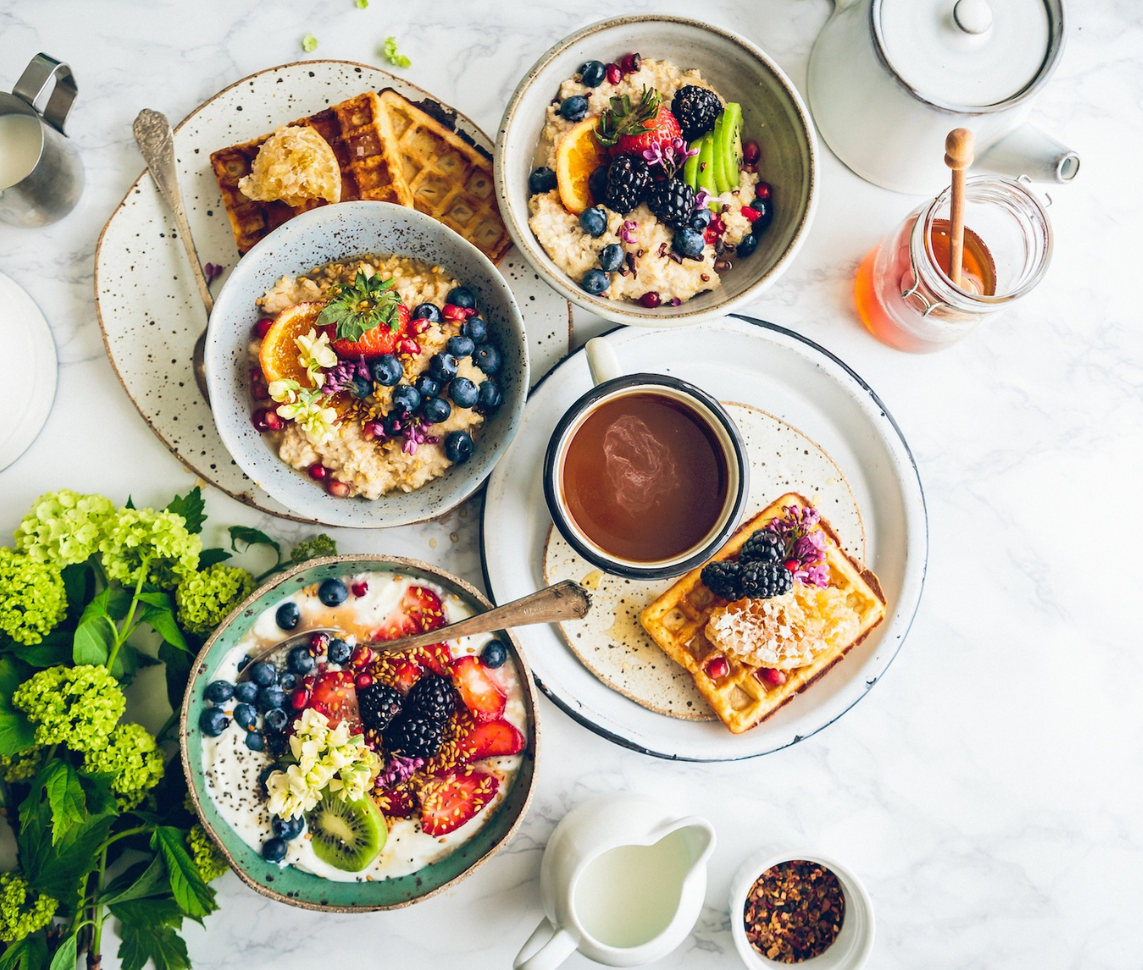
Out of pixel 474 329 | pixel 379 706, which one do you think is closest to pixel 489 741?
pixel 379 706

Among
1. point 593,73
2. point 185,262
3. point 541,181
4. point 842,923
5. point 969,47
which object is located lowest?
point 842,923

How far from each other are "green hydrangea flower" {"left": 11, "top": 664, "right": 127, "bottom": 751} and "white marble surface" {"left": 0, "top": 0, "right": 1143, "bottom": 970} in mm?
488

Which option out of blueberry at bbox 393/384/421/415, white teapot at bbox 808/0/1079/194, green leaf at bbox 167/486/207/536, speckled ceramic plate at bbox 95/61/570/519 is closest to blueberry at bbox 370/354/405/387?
blueberry at bbox 393/384/421/415

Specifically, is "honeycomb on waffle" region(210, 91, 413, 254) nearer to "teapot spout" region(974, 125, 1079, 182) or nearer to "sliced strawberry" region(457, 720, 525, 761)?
"sliced strawberry" region(457, 720, 525, 761)

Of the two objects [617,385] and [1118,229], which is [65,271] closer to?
[617,385]

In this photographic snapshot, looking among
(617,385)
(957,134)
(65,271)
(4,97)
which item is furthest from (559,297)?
(4,97)

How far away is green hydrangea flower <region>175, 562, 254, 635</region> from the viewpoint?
187 cm

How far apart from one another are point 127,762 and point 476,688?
77cm

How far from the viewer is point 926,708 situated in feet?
7.33

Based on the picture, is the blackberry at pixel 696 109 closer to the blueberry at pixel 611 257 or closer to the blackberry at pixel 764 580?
the blueberry at pixel 611 257

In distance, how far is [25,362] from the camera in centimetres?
197

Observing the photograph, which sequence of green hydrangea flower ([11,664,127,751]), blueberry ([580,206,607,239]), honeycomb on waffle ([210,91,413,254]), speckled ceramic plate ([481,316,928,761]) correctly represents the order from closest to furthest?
green hydrangea flower ([11,664,127,751]) → blueberry ([580,206,607,239]) → honeycomb on waffle ([210,91,413,254]) → speckled ceramic plate ([481,316,928,761])

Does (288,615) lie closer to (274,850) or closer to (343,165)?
→ (274,850)

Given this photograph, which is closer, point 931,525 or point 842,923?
point 842,923
